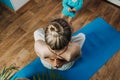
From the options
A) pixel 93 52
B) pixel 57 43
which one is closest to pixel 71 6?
pixel 93 52

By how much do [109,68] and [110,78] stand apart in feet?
0.31

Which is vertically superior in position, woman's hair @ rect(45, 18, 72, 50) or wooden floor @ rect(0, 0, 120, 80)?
woman's hair @ rect(45, 18, 72, 50)

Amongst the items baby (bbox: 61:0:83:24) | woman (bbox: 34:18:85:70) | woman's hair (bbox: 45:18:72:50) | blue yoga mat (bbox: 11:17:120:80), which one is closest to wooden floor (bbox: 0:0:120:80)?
blue yoga mat (bbox: 11:17:120:80)

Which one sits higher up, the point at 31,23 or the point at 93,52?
the point at 31,23

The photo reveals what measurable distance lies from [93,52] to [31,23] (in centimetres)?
73

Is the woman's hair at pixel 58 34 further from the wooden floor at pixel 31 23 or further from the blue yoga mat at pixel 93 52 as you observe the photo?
the wooden floor at pixel 31 23

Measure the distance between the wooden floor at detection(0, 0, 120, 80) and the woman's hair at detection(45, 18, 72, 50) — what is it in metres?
0.86

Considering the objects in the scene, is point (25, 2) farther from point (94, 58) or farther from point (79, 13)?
point (94, 58)

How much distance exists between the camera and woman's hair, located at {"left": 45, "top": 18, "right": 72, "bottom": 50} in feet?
3.58

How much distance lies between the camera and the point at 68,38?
1.13 metres

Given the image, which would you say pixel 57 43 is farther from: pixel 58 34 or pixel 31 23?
pixel 31 23

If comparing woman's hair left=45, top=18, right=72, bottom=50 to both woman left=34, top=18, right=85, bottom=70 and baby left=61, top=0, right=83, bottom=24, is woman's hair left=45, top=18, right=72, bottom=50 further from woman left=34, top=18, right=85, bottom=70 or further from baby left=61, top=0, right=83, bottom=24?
baby left=61, top=0, right=83, bottom=24

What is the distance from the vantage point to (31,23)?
2131 mm

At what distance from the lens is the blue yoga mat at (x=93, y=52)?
5.89 ft
